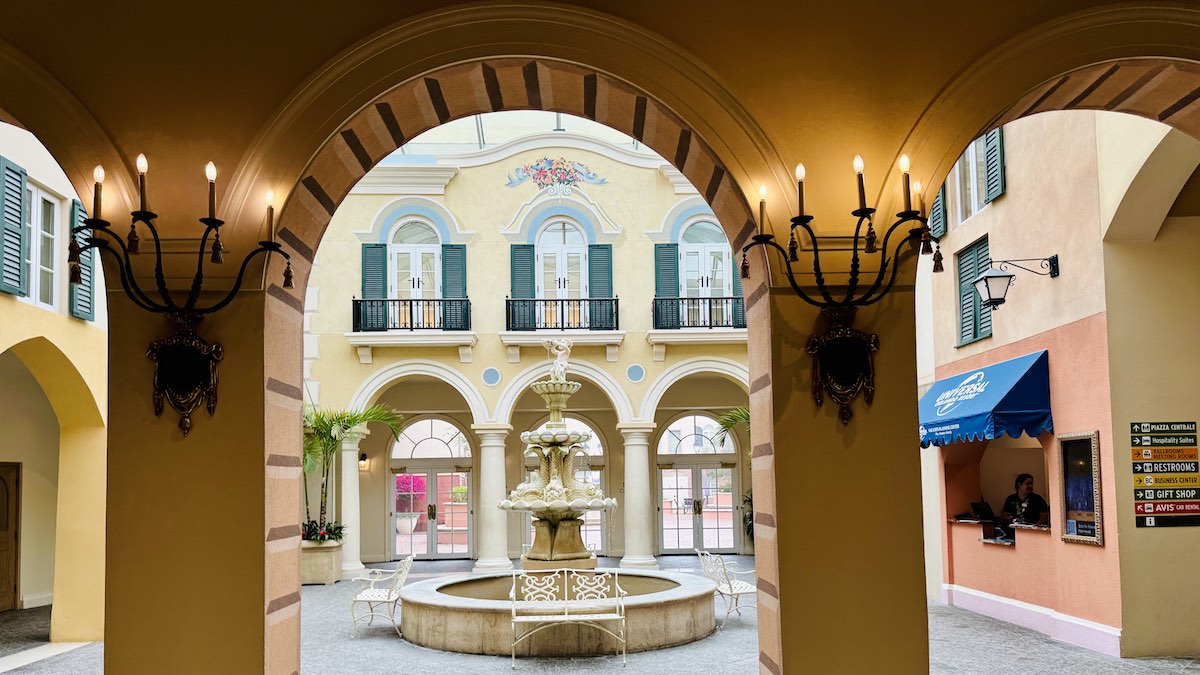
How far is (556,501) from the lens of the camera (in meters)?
12.9

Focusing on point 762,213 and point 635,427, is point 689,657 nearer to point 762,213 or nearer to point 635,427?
point 762,213

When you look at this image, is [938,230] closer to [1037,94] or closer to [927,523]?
[927,523]

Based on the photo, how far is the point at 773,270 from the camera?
4.49 meters

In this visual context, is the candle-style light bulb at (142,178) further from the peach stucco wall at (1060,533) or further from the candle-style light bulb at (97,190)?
the peach stucco wall at (1060,533)

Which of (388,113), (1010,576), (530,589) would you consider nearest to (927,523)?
(1010,576)

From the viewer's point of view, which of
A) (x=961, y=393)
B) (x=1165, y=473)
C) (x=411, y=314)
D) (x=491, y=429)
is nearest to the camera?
(x=1165, y=473)

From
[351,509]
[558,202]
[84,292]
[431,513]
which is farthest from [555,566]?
[431,513]

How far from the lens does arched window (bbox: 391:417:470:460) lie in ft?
80.3

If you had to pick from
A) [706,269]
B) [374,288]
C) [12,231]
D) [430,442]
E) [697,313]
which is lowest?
[430,442]

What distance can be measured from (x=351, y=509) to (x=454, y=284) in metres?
4.80

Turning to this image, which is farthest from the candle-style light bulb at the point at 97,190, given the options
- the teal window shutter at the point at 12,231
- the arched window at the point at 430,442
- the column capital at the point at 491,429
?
the arched window at the point at 430,442

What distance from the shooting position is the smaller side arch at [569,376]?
68.2ft

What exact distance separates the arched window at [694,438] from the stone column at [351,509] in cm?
755

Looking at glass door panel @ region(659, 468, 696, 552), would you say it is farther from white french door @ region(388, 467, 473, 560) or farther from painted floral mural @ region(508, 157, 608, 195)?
painted floral mural @ region(508, 157, 608, 195)
